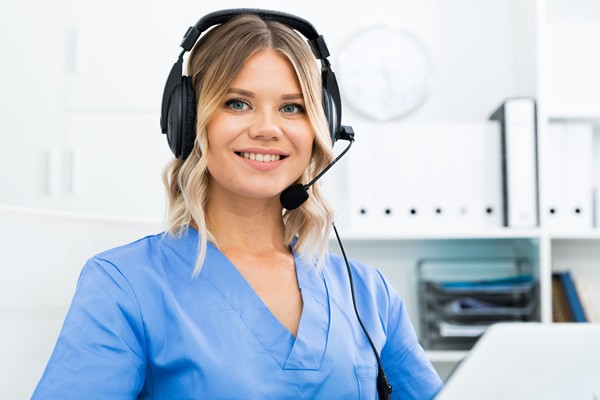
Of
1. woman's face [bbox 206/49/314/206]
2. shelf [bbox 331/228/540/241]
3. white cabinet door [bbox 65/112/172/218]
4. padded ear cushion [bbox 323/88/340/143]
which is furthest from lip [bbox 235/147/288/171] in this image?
white cabinet door [bbox 65/112/172/218]

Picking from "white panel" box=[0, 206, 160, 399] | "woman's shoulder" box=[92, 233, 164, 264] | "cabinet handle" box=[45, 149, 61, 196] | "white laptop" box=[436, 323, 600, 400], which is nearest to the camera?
"white laptop" box=[436, 323, 600, 400]

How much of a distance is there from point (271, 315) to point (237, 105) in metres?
0.30

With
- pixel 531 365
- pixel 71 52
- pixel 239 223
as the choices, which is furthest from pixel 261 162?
pixel 71 52

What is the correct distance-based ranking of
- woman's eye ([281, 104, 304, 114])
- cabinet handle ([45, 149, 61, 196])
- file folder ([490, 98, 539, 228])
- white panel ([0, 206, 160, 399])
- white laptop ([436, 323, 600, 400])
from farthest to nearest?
cabinet handle ([45, 149, 61, 196]), file folder ([490, 98, 539, 228]), woman's eye ([281, 104, 304, 114]), white panel ([0, 206, 160, 399]), white laptop ([436, 323, 600, 400])

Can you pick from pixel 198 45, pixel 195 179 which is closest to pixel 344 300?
pixel 195 179

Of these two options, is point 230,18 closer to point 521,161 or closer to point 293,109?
point 293,109

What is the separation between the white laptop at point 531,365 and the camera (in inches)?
20.4

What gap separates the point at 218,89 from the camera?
1.02 meters

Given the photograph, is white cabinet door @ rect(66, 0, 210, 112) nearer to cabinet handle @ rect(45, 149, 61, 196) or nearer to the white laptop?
cabinet handle @ rect(45, 149, 61, 196)

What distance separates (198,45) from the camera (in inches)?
42.5

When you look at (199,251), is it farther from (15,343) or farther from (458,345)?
(458,345)

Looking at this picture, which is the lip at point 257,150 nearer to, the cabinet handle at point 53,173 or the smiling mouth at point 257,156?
the smiling mouth at point 257,156

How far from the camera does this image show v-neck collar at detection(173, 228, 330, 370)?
3.15 feet

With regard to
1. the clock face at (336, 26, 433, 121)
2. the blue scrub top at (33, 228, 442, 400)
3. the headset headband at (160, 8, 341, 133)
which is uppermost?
the clock face at (336, 26, 433, 121)
